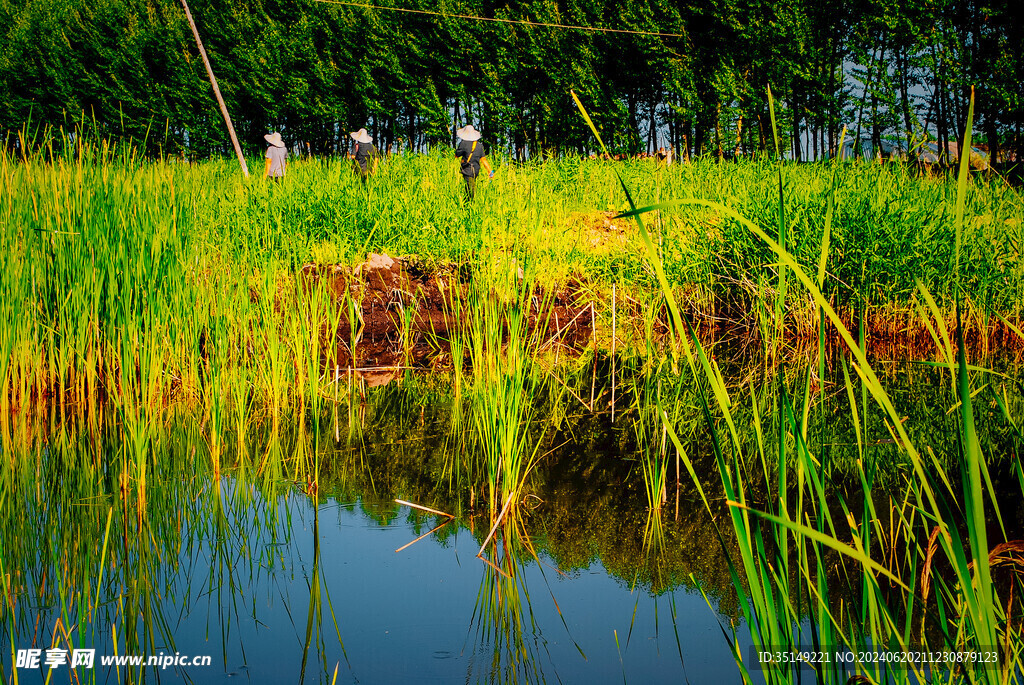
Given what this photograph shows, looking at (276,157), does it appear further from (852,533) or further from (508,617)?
(852,533)

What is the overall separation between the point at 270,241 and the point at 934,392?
3756 millimetres

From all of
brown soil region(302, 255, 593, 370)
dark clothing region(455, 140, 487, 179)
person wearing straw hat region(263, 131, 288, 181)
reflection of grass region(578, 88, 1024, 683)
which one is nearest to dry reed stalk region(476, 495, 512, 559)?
reflection of grass region(578, 88, 1024, 683)

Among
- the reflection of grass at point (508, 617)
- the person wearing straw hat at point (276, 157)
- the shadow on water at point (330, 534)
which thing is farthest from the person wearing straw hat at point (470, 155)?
the reflection of grass at point (508, 617)

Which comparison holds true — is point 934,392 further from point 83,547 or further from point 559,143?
point 559,143

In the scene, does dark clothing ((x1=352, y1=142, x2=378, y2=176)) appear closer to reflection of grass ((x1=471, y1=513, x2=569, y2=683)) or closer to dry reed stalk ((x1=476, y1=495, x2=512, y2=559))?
dry reed stalk ((x1=476, y1=495, x2=512, y2=559))

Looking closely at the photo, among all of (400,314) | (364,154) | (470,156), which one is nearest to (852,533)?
(400,314)

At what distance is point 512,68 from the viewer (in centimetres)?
1856

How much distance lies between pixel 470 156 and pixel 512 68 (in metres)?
10.5

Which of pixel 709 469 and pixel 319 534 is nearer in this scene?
pixel 319 534

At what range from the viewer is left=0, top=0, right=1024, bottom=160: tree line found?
48.4 ft

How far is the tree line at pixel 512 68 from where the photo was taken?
14.8m

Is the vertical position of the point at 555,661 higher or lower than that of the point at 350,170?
lower

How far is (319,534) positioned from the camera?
2.60 meters

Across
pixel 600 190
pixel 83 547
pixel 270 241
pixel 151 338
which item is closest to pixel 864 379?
pixel 83 547
